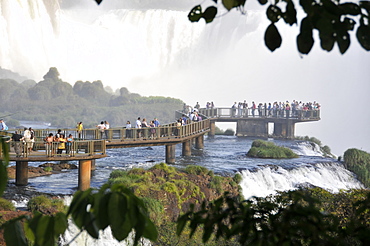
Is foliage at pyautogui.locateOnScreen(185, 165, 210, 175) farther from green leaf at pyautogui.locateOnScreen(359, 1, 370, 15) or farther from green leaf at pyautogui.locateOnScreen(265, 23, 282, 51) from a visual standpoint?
green leaf at pyautogui.locateOnScreen(359, 1, 370, 15)

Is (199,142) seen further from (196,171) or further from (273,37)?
(273,37)

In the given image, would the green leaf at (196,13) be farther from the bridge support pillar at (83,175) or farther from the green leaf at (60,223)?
the bridge support pillar at (83,175)

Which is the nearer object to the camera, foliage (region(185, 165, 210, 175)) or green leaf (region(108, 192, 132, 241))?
green leaf (region(108, 192, 132, 241))

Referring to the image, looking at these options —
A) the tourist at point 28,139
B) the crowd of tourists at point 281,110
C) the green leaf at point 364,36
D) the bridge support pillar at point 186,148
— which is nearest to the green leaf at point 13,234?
the green leaf at point 364,36

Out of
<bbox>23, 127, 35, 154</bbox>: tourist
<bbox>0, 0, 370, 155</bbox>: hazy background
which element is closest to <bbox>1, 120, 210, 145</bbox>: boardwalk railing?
<bbox>23, 127, 35, 154</bbox>: tourist

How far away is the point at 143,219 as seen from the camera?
9.08ft

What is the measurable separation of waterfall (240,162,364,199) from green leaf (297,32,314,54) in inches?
Result: 822

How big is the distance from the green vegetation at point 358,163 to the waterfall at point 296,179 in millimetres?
541

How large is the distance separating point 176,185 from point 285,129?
27.8 m

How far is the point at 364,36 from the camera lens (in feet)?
9.58

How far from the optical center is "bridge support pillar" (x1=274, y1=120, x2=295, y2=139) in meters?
45.8

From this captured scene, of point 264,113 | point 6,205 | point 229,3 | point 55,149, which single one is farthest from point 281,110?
point 229,3

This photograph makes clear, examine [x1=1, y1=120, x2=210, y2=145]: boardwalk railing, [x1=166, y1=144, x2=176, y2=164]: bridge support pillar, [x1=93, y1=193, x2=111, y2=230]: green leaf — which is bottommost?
[x1=166, y1=144, x2=176, y2=164]: bridge support pillar

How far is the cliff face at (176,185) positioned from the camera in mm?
18286
